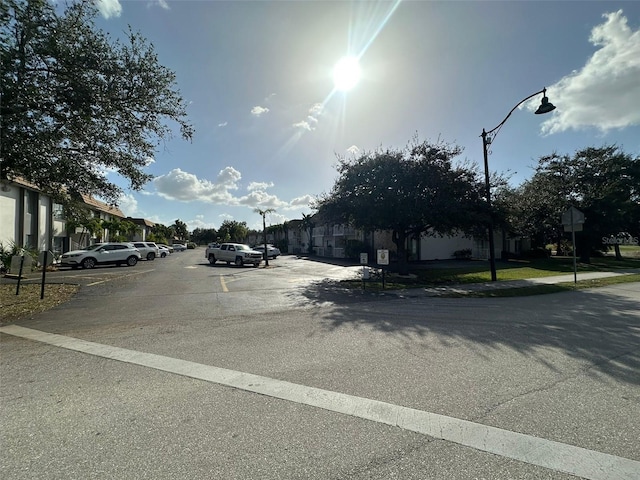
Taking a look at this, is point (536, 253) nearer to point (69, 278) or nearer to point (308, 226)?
point (308, 226)

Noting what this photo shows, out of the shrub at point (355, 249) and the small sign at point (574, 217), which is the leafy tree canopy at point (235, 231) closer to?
the shrub at point (355, 249)

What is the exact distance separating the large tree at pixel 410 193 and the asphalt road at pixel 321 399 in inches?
349

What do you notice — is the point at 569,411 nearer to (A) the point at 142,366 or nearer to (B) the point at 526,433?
(B) the point at 526,433

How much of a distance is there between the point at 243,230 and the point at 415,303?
8617 cm

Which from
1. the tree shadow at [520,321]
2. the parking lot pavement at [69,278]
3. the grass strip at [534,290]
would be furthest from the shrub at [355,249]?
the tree shadow at [520,321]

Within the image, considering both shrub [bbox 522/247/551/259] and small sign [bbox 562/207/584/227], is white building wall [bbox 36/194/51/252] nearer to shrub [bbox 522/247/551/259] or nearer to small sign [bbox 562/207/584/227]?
small sign [bbox 562/207/584/227]

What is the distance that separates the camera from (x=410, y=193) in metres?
16.4

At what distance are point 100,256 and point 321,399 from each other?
26434 millimetres

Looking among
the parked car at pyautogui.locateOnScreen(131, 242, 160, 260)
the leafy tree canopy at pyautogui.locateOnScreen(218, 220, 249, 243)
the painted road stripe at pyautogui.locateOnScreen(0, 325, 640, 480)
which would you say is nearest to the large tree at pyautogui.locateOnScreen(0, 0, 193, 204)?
the painted road stripe at pyautogui.locateOnScreen(0, 325, 640, 480)

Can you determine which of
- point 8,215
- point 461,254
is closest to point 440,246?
A: point 461,254

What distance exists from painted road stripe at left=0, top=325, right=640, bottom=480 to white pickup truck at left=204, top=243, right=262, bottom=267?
878 inches

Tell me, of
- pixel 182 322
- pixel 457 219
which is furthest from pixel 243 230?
pixel 182 322

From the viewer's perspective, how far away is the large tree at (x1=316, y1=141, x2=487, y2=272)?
16.0 meters

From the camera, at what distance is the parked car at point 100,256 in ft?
76.5
